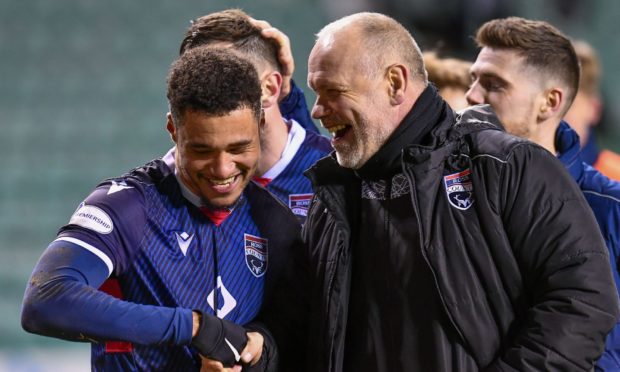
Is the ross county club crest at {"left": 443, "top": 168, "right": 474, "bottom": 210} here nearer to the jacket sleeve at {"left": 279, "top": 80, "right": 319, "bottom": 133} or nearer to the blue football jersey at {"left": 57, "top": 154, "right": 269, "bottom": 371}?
the blue football jersey at {"left": 57, "top": 154, "right": 269, "bottom": 371}

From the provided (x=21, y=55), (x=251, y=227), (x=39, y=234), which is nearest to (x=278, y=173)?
(x=251, y=227)

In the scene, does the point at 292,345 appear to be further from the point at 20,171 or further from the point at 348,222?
the point at 20,171

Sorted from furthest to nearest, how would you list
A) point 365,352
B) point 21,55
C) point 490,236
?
point 21,55
point 365,352
point 490,236

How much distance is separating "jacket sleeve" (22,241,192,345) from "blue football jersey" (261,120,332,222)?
3.22 feet

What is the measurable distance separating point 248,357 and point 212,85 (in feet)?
2.28

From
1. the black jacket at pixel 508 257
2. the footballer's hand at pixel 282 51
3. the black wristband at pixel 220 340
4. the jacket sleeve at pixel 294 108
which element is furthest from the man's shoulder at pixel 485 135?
the jacket sleeve at pixel 294 108

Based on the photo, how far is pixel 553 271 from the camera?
7.51ft

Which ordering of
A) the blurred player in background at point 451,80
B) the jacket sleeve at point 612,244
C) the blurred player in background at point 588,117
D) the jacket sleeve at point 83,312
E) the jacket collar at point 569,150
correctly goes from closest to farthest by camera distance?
1. the jacket sleeve at point 83,312
2. the jacket sleeve at point 612,244
3. the jacket collar at point 569,150
4. the blurred player in background at point 451,80
5. the blurred player in background at point 588,117

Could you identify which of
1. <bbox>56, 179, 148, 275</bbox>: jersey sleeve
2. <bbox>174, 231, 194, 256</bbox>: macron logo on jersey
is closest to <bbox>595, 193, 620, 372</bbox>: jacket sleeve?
<bbox>174, 231, 194, 256</bbox>: macron logo on jersey

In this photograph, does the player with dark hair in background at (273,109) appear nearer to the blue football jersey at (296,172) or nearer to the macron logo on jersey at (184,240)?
the blue football jersey at (296,172)

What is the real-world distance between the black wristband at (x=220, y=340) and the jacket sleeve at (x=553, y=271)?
631 millimetres

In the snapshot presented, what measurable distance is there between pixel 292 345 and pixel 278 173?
796 mm

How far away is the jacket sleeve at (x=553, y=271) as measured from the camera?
225 centimetres

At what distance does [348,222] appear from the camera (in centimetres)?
264
